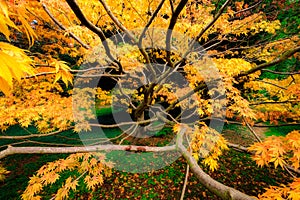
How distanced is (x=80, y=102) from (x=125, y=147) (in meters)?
4.47

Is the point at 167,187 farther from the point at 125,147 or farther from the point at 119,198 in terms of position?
the point at 125,147

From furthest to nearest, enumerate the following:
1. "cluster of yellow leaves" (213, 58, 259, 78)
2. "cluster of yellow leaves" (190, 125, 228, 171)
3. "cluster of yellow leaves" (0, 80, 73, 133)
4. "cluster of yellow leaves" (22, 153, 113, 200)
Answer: "cluster of yellow leaves" (213, 58, 259, 78) < "cluster of yellow leaves" (0, 80, 73, 133) < "cluster of yellow leaves" (190, 125, 228, 171) < "cluster of yellow leaves" (22, 153, 113, 200)

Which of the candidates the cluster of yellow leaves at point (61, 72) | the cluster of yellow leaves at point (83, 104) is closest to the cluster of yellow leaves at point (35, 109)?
the cluster of yellow leaves at point (83, 104)

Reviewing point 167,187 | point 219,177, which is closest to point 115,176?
point 167,187

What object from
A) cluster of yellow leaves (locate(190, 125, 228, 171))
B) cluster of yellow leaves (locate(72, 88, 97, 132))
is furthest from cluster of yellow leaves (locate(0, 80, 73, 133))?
cluster of yellow leaves (locate(190, 125, 228, 171))

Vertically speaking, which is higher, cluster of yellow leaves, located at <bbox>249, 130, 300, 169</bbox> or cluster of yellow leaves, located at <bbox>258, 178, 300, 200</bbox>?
cluster of yellow leaves, located at <bbox>249, 130, 300, 169</bbox>

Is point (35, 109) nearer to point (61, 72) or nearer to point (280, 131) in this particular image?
point (61, 72)

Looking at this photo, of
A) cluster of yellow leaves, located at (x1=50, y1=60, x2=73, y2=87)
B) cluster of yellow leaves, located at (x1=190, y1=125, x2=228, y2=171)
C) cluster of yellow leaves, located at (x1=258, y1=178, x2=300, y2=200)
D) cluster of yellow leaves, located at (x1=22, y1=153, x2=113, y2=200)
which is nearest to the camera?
cluster of yellow leaves, located at (x1=258, y1=178, x2=300, y2=200)

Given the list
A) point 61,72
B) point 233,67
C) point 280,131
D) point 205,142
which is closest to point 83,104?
point 61,72

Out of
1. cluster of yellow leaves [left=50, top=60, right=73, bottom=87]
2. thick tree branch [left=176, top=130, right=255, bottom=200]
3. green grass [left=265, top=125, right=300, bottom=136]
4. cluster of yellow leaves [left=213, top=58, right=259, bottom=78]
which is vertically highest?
cluster of yellow leaves [left=50, top=60, right=73, bottom=87]

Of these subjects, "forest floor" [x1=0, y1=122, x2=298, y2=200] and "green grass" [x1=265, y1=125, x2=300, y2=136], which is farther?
"green grass" [x1=265, y1=125, x2=300, y2=136]

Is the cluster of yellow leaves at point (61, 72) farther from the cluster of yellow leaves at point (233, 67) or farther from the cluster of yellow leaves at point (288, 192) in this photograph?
the cluster of yellow leaves at point (233, 67)

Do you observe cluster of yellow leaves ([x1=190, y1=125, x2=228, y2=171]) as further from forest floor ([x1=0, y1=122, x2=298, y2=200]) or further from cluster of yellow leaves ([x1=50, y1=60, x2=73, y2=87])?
forest floor ([x1=0, y1=122, x2=298, y2=200])

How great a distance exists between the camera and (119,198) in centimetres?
541
